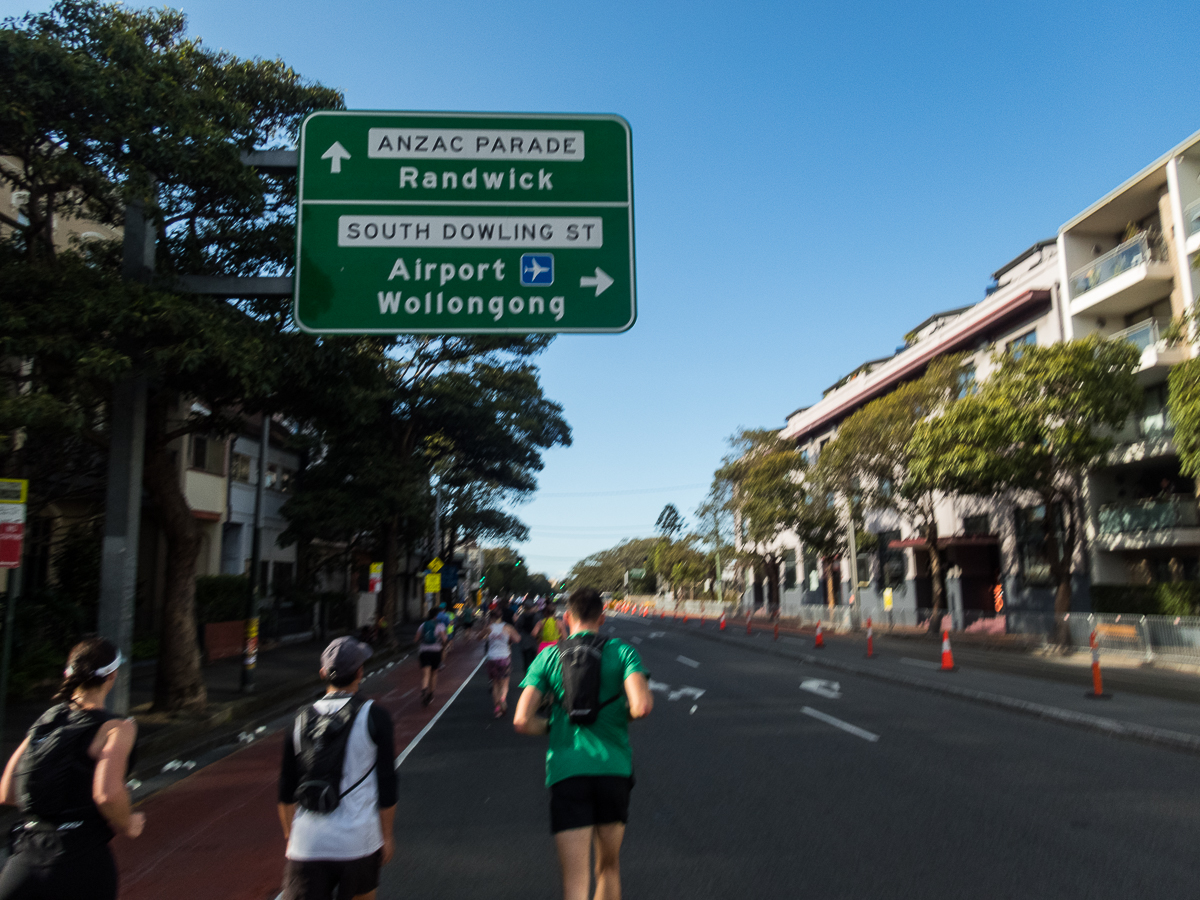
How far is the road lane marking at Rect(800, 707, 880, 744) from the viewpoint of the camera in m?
10.7

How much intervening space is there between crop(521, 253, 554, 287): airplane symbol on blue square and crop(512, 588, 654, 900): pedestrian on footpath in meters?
3.98

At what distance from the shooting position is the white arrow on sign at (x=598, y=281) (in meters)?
7.58

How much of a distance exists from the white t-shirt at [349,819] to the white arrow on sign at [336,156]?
5.43 metres

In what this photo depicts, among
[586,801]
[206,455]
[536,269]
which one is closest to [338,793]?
[586,801]

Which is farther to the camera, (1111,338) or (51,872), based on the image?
(1111,338)

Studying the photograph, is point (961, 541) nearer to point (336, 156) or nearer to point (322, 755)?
point (336, 156)

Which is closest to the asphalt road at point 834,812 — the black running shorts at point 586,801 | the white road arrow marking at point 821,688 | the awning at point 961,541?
the black running shorts at point 586,801

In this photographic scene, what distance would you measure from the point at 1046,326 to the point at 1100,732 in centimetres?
2182

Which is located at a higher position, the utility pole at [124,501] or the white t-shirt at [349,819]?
the utility pole at [124,501]

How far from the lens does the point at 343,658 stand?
3.73 metres

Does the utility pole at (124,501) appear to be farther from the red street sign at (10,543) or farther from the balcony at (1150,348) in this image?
the balcony at (1150,348)

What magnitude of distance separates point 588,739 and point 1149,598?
85.1ft

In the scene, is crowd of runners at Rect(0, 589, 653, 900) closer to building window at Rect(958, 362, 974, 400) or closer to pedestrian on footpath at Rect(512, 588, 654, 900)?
pedestrian on footpath at Rect(512, 588, 654, 900)

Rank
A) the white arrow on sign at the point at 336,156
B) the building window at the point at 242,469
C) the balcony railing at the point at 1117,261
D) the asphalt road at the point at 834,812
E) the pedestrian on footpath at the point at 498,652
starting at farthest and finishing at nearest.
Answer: the building window at the point at 242,469 < the balcony railing at the point at 1117,261 < the pedestrian on footpath at the point at 498,652 < the white arrow on sign at the point at 336,156 < the asphalt road at the point at 834,812
